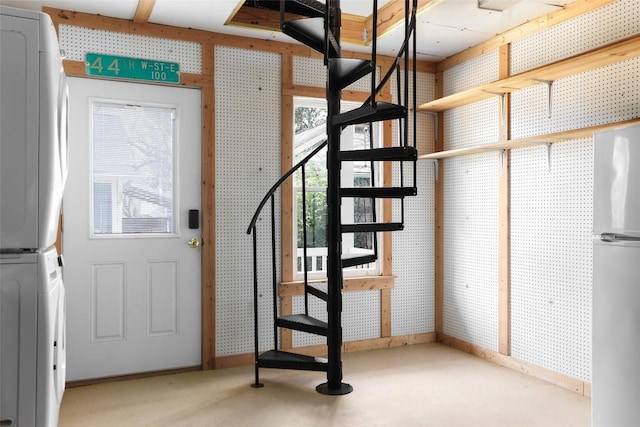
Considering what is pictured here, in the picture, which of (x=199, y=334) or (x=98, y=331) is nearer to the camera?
(x=98, y=331)

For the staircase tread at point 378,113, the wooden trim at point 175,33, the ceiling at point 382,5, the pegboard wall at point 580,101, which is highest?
the ceiling at point 382,5

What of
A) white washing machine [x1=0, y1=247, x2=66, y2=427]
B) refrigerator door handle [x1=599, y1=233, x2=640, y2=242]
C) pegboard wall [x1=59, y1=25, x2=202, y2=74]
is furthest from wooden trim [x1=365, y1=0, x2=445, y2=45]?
white washing machine [x1=0, y1=247, x2=66, y2=427]

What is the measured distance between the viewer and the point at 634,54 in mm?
3100

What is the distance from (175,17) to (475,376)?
347cm

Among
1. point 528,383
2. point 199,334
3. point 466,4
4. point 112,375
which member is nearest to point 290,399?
point 199,334

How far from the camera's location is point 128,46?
12.6 ft

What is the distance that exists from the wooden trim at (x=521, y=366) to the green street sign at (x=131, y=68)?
3282 millimetres

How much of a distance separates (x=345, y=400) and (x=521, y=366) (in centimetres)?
151

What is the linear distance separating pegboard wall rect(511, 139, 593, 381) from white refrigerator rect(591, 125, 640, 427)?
856 mm

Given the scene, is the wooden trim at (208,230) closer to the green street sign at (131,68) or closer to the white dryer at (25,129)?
the green street sign at (131,68)

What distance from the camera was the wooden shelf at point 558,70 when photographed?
297 centimetres

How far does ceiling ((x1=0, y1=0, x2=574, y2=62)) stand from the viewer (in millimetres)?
3518

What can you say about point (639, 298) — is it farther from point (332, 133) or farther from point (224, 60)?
point (224, 60)

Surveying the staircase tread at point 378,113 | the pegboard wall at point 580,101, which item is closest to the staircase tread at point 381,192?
the staircase tread at point 378,113
